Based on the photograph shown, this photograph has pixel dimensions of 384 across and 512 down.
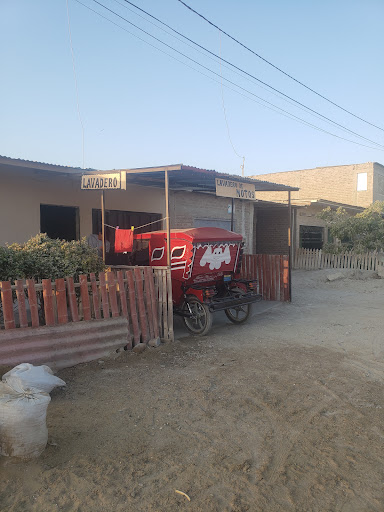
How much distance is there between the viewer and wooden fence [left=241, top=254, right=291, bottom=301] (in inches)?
438

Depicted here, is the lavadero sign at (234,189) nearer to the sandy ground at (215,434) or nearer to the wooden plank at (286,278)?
the wooden plank at (286,278)

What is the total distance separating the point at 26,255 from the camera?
5762mm

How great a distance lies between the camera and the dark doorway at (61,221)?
10.1 meters

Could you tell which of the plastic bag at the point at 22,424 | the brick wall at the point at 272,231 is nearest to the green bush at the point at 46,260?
the plastic bag at the point at 22,424

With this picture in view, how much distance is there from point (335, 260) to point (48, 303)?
595 inches

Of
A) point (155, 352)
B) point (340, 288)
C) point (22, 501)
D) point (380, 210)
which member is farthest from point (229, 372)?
point (380, 210)

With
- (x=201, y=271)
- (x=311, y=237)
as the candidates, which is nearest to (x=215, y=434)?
(x=201, y=271)

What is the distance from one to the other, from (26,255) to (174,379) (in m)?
2.68

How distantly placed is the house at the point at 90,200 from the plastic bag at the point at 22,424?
14.7 feet

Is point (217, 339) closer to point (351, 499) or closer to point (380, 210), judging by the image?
point (351, 499)

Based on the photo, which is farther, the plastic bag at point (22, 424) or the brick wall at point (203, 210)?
the brick wall at point (203, 210)

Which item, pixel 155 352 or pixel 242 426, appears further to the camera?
pixel 155 352

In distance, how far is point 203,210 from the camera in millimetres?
13742

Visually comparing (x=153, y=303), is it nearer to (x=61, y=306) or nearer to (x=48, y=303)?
(x=61, y=306)
